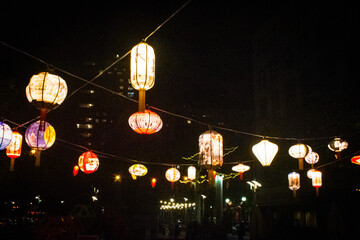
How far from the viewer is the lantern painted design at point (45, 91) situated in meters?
8.53

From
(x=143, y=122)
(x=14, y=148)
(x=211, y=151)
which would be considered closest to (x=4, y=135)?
(x=14, y=148)

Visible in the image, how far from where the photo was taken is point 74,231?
11992mm

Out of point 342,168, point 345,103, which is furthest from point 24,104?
point 342,168

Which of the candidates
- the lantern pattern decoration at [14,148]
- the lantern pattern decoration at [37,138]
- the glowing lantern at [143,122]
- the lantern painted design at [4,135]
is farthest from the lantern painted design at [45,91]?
the lantern pattern decoration at [14,148]

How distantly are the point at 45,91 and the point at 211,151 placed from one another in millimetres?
6632

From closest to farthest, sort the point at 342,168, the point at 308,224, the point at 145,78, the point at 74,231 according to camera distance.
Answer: the point at 145,78, the point at 74,231, the point at 342,168, the point at 308,224

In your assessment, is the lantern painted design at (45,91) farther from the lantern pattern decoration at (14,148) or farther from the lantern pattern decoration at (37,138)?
the lantern pattern decoration at (14,148)

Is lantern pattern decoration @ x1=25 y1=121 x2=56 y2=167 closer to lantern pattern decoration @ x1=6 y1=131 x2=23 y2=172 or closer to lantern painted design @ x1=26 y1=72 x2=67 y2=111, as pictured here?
lantern painted design @ x1=26 y1=72 x2=67 y2=111

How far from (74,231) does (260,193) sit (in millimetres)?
24695

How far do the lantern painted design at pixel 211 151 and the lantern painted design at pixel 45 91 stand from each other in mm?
6120

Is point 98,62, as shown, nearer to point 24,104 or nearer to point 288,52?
point 288,52

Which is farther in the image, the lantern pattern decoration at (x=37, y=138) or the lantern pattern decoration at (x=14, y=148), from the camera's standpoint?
the lantern pattern decoration at (x=14, y=148)

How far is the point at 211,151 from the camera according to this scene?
42.1 feet

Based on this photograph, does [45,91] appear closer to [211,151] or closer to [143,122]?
[143,122]
